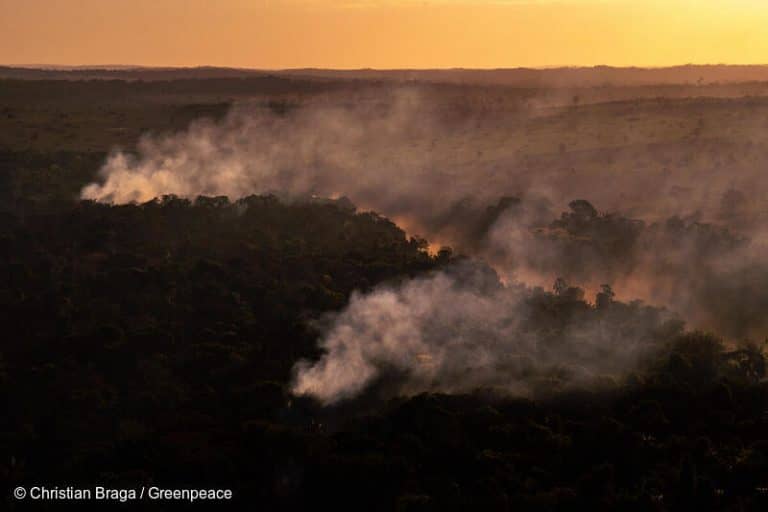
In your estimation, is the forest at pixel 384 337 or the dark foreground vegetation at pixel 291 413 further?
the forest at pixel 384 337

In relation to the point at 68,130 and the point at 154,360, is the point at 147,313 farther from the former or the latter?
the point at 68,130

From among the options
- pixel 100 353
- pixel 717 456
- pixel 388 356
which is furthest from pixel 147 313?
pixel 717 456

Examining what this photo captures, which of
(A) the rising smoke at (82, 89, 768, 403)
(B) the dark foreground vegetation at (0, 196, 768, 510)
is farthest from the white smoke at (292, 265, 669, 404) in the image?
(B) the dark foreground vegetation at (0, 196, 768, 510)

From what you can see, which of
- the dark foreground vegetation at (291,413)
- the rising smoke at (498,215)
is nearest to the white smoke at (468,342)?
the rising smoke at (498,215)

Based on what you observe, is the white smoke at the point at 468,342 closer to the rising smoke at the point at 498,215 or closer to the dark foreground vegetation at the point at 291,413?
the rising smoke at the point at 498,215

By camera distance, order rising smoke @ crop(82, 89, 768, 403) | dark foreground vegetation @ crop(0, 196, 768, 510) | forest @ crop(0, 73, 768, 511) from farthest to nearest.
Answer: rising smoke @ crop(82, 89, 768, 403)
forest @ crop(0, 73, 768, 511)
dark foreground vegetation @ crop(0, 196, 768, 510)

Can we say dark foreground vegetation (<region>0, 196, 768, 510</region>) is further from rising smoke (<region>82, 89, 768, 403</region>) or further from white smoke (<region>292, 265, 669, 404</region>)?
rising smoke (<region>82, 89, 768, 403</region>)
